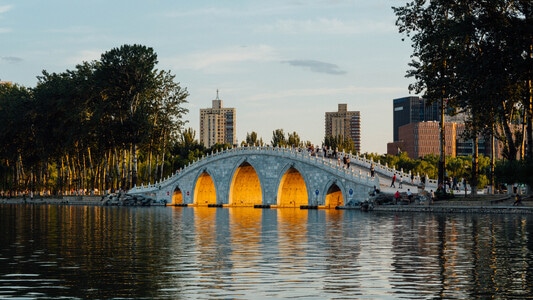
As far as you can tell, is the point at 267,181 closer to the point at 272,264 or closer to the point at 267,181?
the point at 267,181

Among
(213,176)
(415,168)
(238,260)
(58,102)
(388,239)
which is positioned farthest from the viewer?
(415,168)

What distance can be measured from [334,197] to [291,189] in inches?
374

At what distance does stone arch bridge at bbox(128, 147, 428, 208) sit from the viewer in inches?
3026

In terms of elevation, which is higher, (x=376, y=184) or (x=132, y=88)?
(x=132, y=88)

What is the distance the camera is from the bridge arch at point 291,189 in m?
87.2

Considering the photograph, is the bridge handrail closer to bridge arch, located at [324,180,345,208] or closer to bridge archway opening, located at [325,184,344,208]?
bridge arch, located at [324,180,345,208]

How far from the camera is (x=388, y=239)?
34469 millimetres

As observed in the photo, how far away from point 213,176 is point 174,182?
6634 millimetres

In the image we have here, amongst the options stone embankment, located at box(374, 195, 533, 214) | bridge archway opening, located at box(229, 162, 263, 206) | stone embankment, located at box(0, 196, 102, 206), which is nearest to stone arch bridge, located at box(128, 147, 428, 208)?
bridge archway opening, located at box(229, 162, 263, 206)

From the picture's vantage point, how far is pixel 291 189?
89312mm

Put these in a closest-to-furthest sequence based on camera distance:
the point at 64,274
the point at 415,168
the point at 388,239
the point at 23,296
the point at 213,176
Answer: the point at 23,296, the point at 64,274, the point at 388,239, the point at 213,176, the point at 415,168

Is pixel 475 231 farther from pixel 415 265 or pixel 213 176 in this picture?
pixel 213 176

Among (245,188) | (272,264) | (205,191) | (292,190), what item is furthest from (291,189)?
(272,264)

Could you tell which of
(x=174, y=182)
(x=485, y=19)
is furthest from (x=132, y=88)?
(x=485, y=19)
